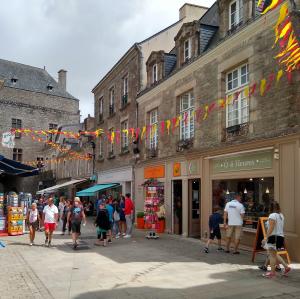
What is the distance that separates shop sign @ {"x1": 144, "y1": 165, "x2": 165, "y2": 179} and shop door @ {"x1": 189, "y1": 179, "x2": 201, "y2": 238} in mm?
2097

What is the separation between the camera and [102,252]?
1173 cm

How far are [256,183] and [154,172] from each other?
702 cm

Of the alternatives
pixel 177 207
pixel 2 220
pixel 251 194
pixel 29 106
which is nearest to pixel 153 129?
pixel 177 207

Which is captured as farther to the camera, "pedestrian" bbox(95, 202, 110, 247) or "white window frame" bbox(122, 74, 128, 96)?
"white window frame" bbox(122, 74, 128, 96)

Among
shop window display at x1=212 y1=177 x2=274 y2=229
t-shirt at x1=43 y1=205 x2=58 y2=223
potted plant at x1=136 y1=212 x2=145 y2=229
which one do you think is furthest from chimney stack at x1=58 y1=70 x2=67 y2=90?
shop window display at x1=212 y1=177 x2=274 y2=229

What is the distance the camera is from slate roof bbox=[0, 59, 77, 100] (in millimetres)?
47562

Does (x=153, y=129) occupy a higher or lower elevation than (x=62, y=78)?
lower

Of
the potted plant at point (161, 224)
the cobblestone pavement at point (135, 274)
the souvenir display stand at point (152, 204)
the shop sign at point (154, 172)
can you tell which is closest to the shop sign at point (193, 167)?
the souvenir display stand at point (152, 204)

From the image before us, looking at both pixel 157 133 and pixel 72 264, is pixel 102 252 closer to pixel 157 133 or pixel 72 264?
pixel 72 264

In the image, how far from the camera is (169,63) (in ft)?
59.9

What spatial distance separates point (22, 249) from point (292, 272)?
7766mm

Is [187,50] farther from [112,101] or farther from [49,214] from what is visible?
[112,101]

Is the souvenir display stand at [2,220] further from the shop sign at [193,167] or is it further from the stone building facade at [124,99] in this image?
the shop sign at [193,167]

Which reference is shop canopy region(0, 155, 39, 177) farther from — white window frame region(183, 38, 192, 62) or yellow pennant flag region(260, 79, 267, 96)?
yellow pennant flag region(260, 79, 267, 96)
